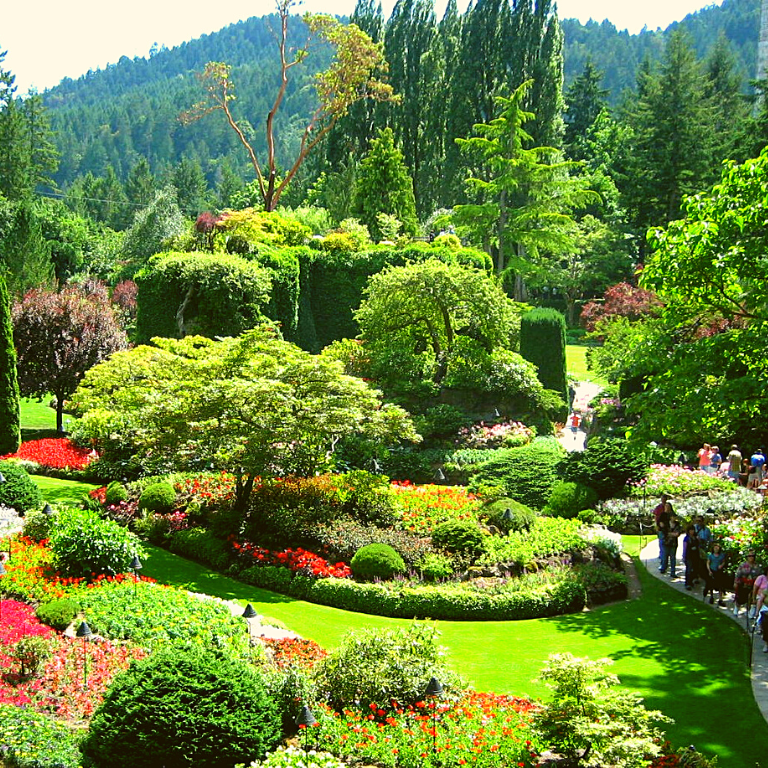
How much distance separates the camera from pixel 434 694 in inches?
391

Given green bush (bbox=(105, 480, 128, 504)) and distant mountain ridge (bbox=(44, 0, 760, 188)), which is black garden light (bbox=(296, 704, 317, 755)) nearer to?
green bush (bbox=(105, 480, 128, 504))

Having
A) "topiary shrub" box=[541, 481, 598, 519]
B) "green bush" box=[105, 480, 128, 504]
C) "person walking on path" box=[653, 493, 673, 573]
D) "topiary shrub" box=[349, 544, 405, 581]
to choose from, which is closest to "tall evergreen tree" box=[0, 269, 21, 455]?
"green bush" box=[105, 480, 128, 504]

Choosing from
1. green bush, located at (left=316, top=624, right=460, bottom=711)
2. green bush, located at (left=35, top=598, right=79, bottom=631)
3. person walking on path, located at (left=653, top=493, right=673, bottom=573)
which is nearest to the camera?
green bush, located at (left=316, top=624, right=460, bottom=711)

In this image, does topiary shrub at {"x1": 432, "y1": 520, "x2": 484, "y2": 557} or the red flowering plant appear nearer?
the red flowering plant

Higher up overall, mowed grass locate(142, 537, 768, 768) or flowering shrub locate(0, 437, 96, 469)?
flowering shrub locate(0, 437, 96, 469)

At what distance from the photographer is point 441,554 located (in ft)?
54.4

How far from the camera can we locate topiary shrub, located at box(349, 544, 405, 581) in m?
15.7

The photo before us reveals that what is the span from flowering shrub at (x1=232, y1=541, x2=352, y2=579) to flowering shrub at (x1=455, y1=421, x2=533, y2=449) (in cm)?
965

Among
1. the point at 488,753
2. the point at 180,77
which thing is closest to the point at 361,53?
the point at 488,753

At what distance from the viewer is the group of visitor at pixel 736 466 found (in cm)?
2095

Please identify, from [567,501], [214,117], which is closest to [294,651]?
[567,501]

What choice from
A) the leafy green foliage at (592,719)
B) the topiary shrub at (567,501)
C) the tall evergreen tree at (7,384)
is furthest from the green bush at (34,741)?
the tall evergreen tree at (7,384)

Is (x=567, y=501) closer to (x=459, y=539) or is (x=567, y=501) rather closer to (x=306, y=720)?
(x=459, y=539)

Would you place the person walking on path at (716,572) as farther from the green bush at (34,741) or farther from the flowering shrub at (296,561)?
the green bush at (34,741)
